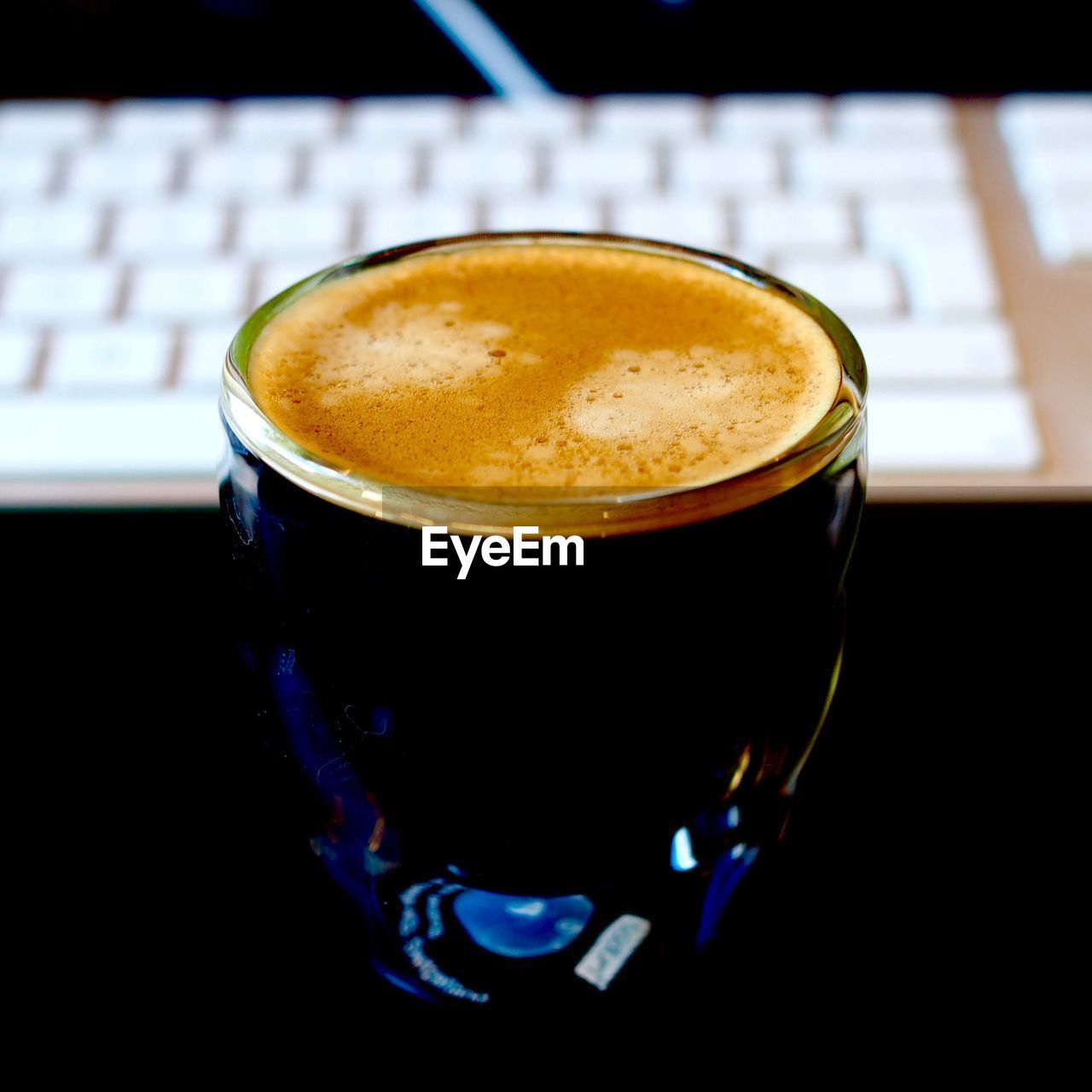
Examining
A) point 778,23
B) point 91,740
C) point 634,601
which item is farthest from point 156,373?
point 778,23

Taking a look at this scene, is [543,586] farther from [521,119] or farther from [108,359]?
[521,119]

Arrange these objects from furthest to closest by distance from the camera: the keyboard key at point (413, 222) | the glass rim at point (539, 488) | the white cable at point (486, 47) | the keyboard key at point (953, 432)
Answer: the white cable at point (486, 47) → the keyboard key at point (413, 222) → the keyboard key at point (953, 432) → the glass rim at point (539, 488)

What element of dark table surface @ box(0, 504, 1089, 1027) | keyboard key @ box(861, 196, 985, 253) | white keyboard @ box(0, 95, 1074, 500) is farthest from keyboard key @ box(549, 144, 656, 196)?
dark table surface @ box(0, 504, 1089, 1027)

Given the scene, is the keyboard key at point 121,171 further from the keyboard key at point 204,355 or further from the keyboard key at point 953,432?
the keyboard key at point 953,432

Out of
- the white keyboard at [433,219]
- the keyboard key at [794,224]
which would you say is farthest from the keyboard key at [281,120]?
the keyboard key at [794,224]

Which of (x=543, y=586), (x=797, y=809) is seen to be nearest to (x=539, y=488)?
(x=543, y=586)

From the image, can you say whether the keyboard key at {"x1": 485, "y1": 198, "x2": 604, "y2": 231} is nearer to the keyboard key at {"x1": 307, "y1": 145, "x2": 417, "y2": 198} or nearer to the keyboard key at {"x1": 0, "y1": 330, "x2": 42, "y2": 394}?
the keyboard key at {"x1": 307, "y1": 145, "x2": 417, "y2": 198}
